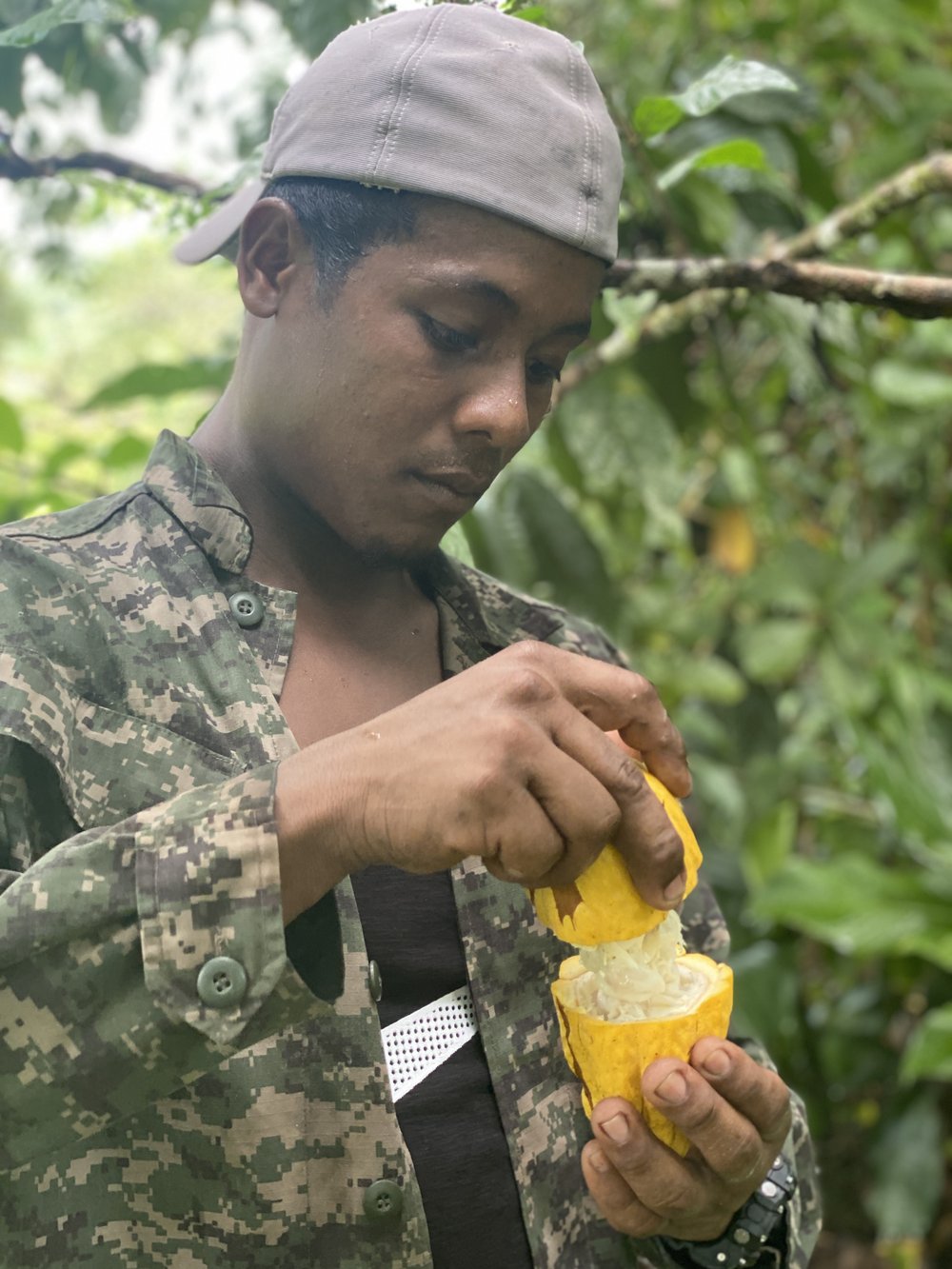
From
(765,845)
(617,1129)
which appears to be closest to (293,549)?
(617,1129)

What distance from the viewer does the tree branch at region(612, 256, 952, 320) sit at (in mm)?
1379

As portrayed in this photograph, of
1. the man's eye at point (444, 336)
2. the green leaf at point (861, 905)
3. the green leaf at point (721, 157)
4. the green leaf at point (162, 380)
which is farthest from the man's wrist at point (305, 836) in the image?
the green leaf at point (861, 905)

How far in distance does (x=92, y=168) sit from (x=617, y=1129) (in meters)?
1.35

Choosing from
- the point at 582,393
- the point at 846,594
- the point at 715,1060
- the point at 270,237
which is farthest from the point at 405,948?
the point at 846,594

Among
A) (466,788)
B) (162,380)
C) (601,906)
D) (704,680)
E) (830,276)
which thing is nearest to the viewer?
(466,788)

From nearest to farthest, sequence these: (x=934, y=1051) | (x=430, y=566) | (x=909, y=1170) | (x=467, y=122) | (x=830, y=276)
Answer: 1. (x=467, y=122)
2. (x=430, y=566)
3. (x=830, y=276)
4. (x=934, y=1051)
5. (x=909, y=1170)

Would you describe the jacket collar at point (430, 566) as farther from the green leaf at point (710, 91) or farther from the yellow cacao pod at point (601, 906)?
the green leaf at point (710, 91)

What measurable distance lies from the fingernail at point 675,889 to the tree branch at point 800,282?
70 cm

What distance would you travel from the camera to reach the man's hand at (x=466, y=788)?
33.4 inches

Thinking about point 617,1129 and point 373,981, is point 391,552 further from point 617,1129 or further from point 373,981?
point 617,1129

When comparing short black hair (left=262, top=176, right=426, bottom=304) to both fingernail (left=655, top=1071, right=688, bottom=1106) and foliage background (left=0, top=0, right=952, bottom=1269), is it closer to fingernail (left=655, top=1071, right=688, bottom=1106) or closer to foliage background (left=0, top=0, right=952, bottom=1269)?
foliage background (left=0, top=0, right=952, bottom=1269)

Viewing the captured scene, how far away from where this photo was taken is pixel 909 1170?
113 inches

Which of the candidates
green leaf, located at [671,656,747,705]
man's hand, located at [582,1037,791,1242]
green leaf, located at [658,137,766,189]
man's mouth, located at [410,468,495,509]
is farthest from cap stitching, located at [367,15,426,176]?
green leaf, located at [671,656,747,705]

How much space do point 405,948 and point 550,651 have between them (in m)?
0.32
